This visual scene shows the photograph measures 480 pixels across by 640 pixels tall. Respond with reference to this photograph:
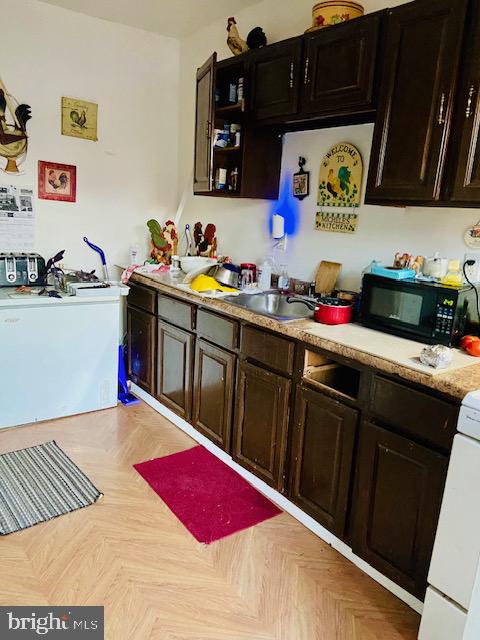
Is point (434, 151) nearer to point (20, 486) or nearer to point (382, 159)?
point (382, 159)

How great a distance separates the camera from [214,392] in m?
2.76

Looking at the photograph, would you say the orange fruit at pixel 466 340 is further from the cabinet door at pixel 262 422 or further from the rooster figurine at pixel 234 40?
the rooster figurine at pixel 234 40

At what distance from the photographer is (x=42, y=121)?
11.0 feet

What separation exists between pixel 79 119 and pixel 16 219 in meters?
0.85

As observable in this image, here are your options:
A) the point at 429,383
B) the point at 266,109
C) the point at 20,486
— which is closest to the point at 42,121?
the point at 266,109

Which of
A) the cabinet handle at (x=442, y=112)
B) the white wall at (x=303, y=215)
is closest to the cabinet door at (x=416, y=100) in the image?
the cabinet handle at (x=442, y=112)

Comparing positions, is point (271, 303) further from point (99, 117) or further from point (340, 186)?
point (99, 117)

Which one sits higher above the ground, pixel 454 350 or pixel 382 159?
pixel 382 159

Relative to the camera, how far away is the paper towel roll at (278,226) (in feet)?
9.90

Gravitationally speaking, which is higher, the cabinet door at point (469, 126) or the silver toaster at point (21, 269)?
the cabinet door at point (469, 126)

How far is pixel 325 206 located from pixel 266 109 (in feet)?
2.06

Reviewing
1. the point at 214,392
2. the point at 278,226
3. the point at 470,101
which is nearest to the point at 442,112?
the point at 470,101

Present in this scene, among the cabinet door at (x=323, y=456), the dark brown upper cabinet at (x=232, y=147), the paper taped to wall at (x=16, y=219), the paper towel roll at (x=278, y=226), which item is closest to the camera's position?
the cabinet door at (x=323, y=456)

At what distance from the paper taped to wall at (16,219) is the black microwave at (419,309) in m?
2.41
